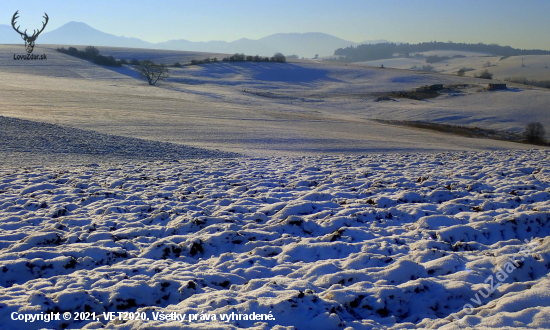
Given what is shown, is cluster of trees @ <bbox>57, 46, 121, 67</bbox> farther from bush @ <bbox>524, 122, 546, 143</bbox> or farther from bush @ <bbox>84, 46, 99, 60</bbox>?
bush @ <bbox>524, 122, 546, 143</bbox>

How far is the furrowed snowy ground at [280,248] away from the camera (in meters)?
3.65

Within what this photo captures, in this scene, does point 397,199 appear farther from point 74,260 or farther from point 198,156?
point 198,156

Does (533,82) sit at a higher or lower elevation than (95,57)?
lower

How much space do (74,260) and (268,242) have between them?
2.42 metres

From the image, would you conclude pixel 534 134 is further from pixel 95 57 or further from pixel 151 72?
pixel 95 57

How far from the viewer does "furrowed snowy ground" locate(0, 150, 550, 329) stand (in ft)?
12.0

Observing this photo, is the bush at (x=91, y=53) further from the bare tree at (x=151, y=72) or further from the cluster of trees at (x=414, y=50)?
the cluster of trees at (x=414, y=50)

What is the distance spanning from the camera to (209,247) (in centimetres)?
513

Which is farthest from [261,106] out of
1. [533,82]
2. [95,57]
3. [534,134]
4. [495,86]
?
[533,82]

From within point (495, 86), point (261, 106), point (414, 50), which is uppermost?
point (414, 50)

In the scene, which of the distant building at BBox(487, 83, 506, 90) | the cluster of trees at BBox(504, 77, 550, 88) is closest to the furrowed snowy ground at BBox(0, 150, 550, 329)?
the distant building at BBox(487, 83, 506, 90)

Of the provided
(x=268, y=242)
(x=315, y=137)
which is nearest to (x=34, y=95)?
(x=315, y=137)

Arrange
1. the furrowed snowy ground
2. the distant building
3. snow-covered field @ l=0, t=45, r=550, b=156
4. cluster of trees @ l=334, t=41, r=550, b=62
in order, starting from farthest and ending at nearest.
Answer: cluster of trees @ l=334, t=41, r=550, b=62, the distant building, snow-covered field @ l=0, t=45, r=550, b=156, the furrowed snowy ground

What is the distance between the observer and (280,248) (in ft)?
16.7
